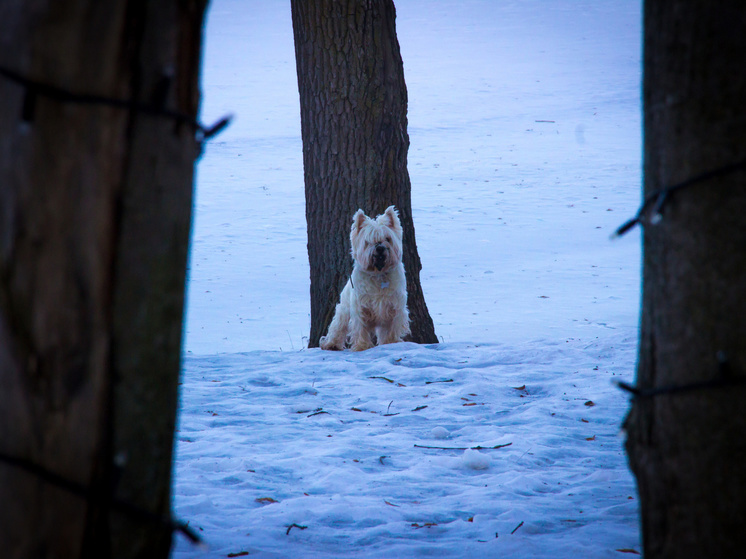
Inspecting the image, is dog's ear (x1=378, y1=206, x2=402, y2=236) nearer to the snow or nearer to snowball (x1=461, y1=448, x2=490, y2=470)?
the snow

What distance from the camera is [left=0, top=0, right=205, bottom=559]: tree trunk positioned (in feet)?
4.53

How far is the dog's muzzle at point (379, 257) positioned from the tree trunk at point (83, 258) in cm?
549

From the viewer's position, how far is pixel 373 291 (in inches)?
291

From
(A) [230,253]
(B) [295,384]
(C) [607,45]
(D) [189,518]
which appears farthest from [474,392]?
(C) [607,45]

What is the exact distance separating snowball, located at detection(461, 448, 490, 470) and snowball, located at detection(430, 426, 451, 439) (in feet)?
Answer: 1.50

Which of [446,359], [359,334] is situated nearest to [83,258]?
[446,359]

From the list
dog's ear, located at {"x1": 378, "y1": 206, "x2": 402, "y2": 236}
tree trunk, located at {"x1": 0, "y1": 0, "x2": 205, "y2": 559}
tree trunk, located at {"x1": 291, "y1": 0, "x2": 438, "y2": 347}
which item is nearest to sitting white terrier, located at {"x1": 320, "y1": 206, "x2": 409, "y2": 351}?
dog's ear, located at {"x1": 378, "y1": 206, "x2": 402, "y2": 236}

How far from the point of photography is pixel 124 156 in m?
1.46

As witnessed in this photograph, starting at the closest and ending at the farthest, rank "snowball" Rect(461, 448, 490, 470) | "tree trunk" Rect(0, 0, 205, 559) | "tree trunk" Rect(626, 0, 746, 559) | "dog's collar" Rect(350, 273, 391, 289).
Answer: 1. "tree trunk" Rect(0, 0, 205, 559)
2. "tree trunk" Rect(626, 0, 746, 559)
3. "snowball" Rect(461, 448, 490, 470)
4. "dog's collar" Rect(350, 273, 391, 289)

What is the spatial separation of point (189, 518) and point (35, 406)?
74.0 inches

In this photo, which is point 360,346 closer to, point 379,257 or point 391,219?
point 379,257

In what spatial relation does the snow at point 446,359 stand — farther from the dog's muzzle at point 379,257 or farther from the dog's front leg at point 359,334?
the dog's muzzle at point 379,257

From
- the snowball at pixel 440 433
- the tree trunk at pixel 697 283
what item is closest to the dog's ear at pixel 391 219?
the snowball at pixel 440 433

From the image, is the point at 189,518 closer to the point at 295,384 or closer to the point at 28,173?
the point at 28,173
